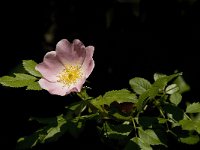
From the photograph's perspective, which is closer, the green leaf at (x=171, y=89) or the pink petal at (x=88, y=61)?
the pink petal at (x=88, y=61)

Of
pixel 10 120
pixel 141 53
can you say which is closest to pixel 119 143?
pixel 141 53

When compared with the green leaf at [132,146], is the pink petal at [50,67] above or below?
above

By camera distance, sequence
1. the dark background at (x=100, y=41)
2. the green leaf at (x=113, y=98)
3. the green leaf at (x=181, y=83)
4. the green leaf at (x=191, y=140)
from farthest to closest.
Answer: the dark background at (x=100, y=41) → the green leaf at (x=181, y=83) → the green leaf at (x=191, y=140) → the green leaf at (x=113, y=98)

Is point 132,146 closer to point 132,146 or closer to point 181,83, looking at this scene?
point 132,146

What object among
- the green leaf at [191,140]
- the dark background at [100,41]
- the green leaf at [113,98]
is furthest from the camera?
the dark background at [100,41]

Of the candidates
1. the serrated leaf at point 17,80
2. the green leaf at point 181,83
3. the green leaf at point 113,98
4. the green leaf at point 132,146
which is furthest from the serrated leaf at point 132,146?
the green leaf at point 181,83

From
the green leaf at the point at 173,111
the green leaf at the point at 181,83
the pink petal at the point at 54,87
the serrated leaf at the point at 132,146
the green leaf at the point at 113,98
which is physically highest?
the green leaf at the point at 181,83

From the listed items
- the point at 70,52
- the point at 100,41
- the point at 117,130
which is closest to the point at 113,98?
the point at 117,130

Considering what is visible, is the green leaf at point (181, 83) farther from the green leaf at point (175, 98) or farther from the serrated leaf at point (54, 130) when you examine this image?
the serrated leaf at point (54, 130)
